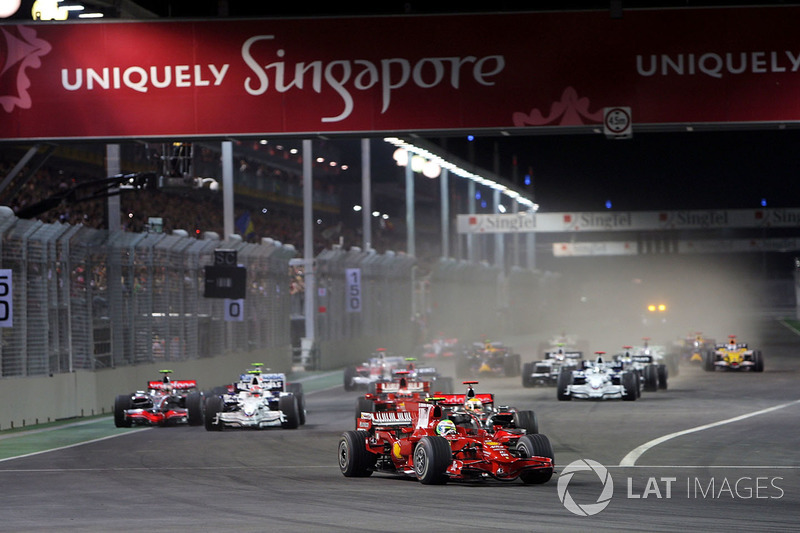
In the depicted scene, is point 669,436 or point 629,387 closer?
point 669,436

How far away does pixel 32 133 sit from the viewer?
17016mm

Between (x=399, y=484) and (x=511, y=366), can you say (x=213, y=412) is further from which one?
(x=511, y=366)

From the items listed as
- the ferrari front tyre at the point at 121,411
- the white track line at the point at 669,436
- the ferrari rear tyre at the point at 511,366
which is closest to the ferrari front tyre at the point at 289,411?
the ferrari front tyre at the point at 121,411

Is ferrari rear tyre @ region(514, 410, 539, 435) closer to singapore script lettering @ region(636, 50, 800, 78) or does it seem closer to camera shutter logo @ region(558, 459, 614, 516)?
camera shutter logo @ region(558, 459, 614, 516)

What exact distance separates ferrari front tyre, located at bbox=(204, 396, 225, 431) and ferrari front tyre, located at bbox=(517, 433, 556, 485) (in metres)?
9.22

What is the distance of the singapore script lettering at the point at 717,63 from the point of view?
639 inches

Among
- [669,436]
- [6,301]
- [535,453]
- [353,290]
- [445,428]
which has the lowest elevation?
[669,436]

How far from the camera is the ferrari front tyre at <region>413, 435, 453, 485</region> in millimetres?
14727

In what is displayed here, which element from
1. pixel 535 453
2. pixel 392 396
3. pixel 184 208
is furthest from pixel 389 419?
pixel 184 208

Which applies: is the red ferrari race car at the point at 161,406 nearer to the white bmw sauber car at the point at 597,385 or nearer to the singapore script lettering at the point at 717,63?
the white bmw sauber car at the point at 597,385

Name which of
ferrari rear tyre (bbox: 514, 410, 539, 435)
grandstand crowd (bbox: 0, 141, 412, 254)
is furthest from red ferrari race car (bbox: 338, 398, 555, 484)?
grandstand crowd (bbox: 0, 141, 412, 254)

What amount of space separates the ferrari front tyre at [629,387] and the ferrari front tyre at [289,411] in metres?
8.83

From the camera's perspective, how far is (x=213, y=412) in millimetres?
22969

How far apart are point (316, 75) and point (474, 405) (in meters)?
4.62
